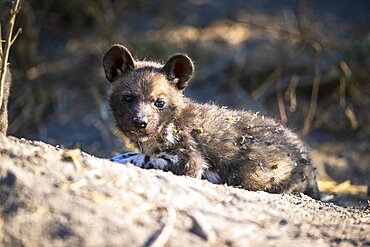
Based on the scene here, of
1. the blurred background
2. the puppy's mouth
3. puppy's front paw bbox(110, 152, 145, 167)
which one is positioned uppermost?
the puppy's mouth

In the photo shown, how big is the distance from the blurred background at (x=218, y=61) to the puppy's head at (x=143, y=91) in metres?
3.92

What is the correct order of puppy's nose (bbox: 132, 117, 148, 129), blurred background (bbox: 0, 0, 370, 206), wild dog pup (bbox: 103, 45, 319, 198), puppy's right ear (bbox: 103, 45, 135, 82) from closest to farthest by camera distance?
puppy's nose (bbox: 132, 117, 148, 129) → wild dog pup (bbox: 103, 45, 319, 198) → puppy's right ear (bbox: 103, 45, 135, 82) → blurred background (bbox: 0, 0, 370, 206)

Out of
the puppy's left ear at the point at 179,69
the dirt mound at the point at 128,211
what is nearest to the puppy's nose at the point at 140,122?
the puppy's left ear at the point at 179,69

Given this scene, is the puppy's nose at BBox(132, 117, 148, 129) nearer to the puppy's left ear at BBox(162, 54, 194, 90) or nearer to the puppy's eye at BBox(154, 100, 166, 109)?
the puppy's eye at BBox(154, 100, 166, 109)

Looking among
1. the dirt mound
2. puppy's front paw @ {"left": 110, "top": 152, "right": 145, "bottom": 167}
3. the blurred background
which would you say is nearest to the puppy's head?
puppy's front paw @ {"left": 110, "top": 152, "right": 145, "bottom": 167}

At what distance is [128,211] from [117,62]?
204cm

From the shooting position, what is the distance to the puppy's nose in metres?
5.41

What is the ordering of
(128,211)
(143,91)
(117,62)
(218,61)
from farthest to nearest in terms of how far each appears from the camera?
1. (218,61)
2. (117,62)
3. (143,91)
4. (128,211)

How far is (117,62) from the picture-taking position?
19.1ft

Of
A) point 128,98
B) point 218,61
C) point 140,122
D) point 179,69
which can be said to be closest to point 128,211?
point 140,122

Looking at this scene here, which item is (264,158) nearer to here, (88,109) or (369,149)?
(369,149)

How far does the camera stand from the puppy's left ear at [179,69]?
5.75 m

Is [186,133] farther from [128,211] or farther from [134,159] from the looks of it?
[128,211]

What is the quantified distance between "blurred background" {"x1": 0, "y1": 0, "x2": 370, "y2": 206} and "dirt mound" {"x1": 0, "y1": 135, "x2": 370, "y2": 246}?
Result: 508 centimetres
